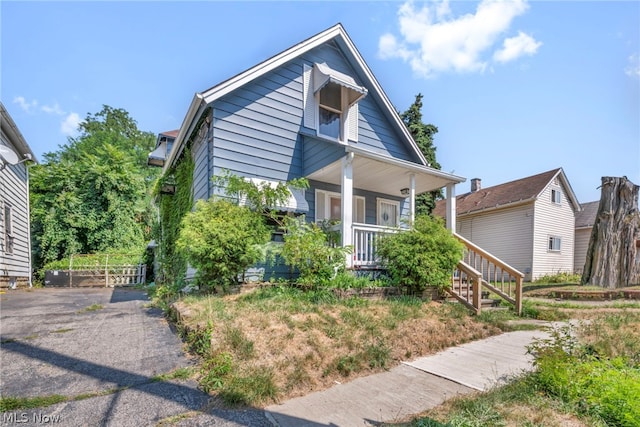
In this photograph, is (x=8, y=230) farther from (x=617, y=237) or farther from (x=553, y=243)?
(x=553, y=243)

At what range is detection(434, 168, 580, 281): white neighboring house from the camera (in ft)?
56.5

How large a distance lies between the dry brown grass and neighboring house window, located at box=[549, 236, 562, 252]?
15.8 m

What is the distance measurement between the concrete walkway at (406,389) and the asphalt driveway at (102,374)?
0.49 metres

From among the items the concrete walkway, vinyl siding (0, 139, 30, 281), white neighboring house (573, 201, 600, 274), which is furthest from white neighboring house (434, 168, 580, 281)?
vinyl siding (0, 139, 30, 281)

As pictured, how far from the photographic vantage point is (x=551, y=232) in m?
17.9

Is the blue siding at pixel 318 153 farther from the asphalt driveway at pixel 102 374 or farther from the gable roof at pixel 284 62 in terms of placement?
the asphalt driveway at pixel 102 374

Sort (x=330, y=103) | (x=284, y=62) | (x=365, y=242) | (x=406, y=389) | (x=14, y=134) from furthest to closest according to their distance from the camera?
(x=14, y=134) < (x=330, y=103) < (x=284, y=62) < (x=365, y=242) < (x=406, y=389)

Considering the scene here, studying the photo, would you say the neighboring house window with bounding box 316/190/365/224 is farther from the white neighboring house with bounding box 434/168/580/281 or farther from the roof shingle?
the roof shingle

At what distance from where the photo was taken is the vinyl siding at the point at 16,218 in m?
10.2

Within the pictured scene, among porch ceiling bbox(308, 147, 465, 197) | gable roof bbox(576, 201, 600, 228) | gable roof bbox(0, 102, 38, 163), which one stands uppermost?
gable roof bbox(0, 102, 38, 163)

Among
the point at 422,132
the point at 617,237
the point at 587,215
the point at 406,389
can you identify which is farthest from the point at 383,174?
the point at 587,215

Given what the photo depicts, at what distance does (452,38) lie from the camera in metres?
8.14

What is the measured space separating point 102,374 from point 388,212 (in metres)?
9.30

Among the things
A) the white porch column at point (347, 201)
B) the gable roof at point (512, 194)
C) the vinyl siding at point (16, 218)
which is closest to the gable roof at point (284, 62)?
the white porch column at point (347, 201)
